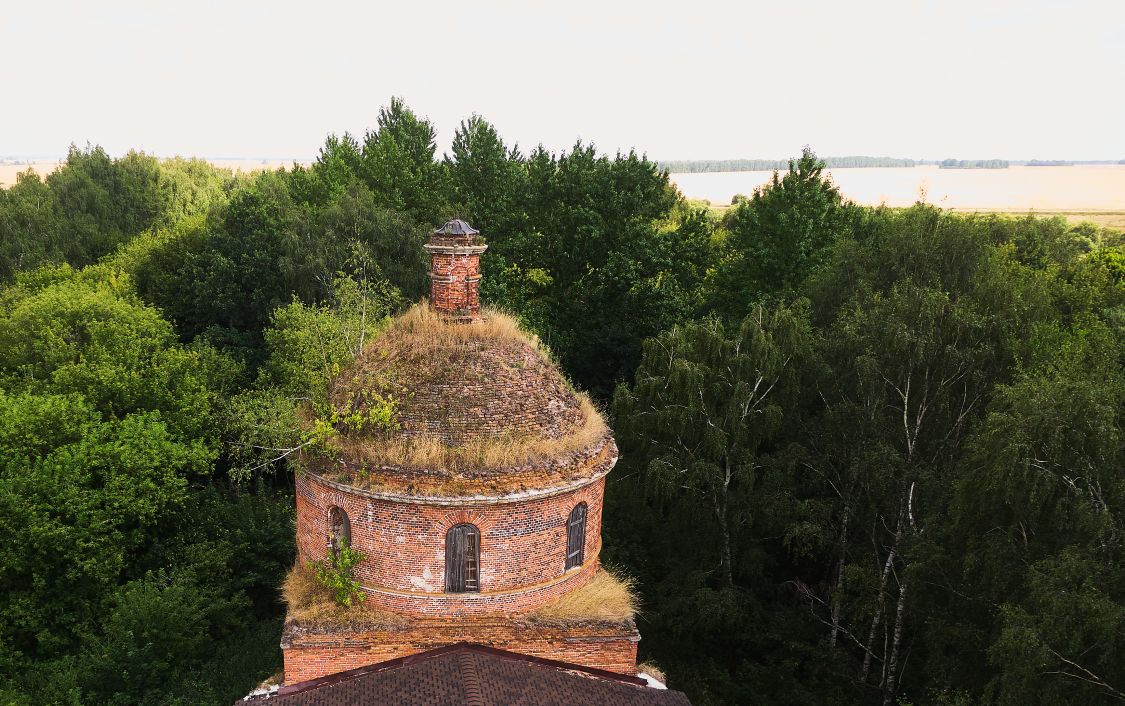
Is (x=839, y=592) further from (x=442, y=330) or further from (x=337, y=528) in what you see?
(x=337, y=528)

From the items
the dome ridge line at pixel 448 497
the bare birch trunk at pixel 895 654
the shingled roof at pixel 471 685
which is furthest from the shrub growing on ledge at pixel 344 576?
the bare birch trunk at pixel 895 654

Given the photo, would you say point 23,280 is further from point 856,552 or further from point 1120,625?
point 1120,625

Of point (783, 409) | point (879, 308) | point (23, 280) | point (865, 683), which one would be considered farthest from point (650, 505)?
point (23, 280)

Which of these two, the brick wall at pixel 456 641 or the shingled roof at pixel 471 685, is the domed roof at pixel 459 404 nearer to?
the brick wall at pixel 456 641

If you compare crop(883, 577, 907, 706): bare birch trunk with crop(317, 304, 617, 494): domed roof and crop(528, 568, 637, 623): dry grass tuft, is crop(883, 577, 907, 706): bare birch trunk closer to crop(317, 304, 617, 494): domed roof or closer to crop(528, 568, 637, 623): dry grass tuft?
crop(528, 568, 637, 623): dry grass tuft

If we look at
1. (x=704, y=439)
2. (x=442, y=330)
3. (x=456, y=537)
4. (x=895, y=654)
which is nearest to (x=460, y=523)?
(x=456, y=537)

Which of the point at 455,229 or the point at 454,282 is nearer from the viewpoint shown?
the point at 455,229
